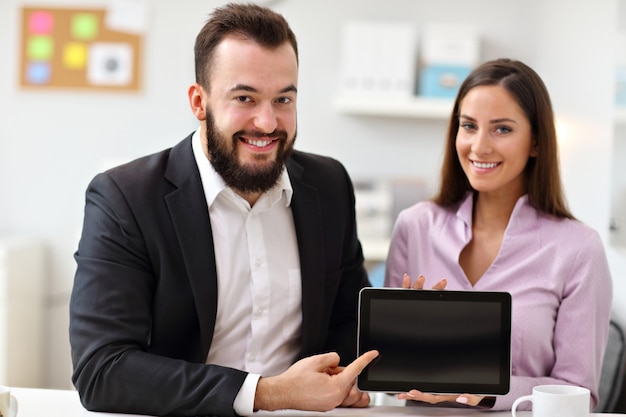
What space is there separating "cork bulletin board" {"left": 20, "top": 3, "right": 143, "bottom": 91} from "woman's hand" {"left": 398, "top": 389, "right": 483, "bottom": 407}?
9.98 feet

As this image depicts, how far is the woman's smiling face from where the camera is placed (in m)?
2.04

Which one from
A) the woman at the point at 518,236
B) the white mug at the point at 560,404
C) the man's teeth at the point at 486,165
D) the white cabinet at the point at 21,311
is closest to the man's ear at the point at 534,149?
the woman at the point at 518,236

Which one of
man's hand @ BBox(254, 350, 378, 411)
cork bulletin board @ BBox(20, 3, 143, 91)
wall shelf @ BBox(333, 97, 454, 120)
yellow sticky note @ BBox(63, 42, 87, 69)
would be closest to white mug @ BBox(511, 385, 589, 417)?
man's hand @ BBox(254, 350, 378, 411)

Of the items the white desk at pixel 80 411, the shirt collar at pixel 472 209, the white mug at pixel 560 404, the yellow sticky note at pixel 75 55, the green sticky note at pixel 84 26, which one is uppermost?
the green sticky note at pixel 84 26

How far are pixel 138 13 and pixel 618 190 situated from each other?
2.55 m

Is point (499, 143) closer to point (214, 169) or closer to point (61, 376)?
point (214, 169)

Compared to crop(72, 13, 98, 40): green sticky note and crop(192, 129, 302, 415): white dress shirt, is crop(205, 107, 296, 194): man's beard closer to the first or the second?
crop(192, 129, 302, 415): white dress shirt

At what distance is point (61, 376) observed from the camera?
4.34m

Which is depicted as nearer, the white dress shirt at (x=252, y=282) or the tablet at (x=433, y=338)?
the tablet at (x=433, y=338)

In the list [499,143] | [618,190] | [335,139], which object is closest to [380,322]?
[499,143]

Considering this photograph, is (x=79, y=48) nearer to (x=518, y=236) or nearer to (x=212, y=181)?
(x=212, y=181)

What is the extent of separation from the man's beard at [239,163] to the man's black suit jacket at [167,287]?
6 centimetres

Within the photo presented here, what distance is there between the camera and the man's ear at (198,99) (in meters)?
1.87

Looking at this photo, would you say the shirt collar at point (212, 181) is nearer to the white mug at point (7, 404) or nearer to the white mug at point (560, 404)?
the white mug at point (7, 404)
